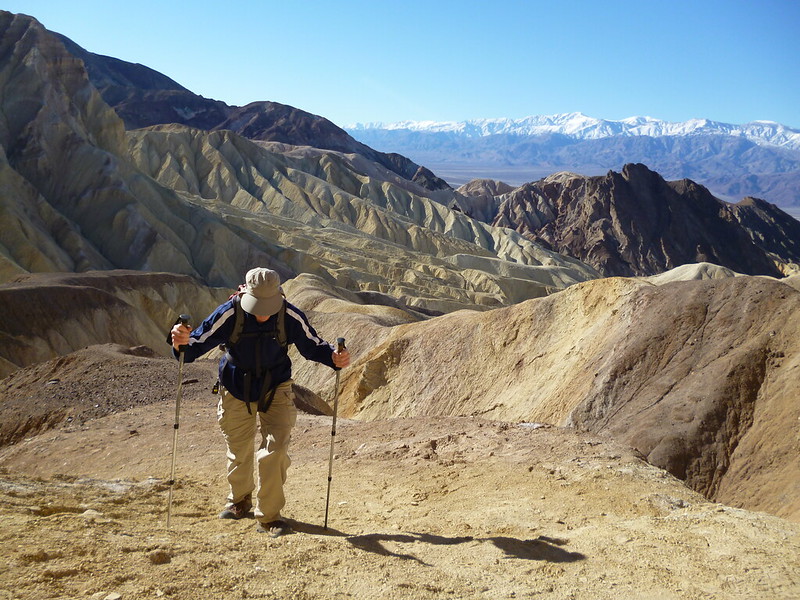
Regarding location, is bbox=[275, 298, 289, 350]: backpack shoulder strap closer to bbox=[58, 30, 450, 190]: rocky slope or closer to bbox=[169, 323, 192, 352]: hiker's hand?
bbox=[169, 323, 192, 352]: hiker's hand

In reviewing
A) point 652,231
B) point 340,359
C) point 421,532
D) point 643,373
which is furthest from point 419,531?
point 652,231

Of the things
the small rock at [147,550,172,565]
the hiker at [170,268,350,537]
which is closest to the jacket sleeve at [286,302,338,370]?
the hiker at [170,268,350,537]

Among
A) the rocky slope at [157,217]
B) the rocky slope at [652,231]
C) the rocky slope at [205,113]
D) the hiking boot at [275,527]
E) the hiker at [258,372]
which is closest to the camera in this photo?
the hiking boot at [275,527]

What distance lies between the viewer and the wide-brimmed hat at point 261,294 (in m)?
5.43

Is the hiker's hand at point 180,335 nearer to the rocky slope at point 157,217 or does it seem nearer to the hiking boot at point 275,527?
the hiking boot at point 275,527

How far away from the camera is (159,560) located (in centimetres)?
429

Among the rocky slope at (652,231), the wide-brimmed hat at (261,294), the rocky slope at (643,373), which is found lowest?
the rocky slope at (643,373)

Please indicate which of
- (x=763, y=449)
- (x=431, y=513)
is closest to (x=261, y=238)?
(x=763, y=449)

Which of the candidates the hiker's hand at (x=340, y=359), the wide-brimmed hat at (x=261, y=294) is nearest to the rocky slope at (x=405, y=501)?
the hiker's hand at (x=340, y=359)

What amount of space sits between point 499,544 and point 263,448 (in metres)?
1.98

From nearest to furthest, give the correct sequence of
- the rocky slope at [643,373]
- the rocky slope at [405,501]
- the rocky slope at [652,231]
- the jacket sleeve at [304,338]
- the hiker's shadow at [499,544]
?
1. the rocky slope at [405,501]
2. the hiker's shadow at [499,544]
3. the jacket sleeve at [304,338]
4. the rocky slope at [643,373]
5. the rocky slope at [652,231]

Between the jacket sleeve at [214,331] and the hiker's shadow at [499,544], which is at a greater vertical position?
the jacket sleeve at [214,331]

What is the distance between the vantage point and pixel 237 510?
5844 mm

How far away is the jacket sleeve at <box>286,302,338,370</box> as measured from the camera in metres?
5.75
